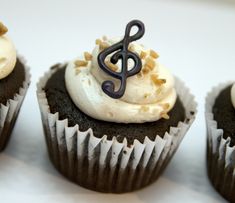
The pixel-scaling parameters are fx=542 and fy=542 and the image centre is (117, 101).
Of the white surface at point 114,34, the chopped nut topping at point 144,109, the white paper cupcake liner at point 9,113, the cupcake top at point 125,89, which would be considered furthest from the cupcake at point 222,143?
the white paper cupcake liner at point 9,113

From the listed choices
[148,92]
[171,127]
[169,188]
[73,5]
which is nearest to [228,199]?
[169,188]

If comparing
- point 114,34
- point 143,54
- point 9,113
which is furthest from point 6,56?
point 114,34

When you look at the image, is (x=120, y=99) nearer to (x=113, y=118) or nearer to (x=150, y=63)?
(x=113, y=118)

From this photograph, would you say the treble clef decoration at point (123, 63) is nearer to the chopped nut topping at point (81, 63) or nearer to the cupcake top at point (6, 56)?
the chopped nut topping at point (81, 63)

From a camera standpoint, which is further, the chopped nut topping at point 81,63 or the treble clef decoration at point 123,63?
the chopped nut topping at point 81,63

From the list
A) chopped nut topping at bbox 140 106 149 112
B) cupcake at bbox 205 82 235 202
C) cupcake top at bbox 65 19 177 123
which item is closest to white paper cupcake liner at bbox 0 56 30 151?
cupcake top at bbox 65 19 177 123

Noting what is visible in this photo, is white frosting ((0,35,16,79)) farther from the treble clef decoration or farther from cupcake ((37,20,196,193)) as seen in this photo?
the treble clef decoration

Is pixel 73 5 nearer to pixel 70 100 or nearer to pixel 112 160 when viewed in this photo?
pixel 70 100

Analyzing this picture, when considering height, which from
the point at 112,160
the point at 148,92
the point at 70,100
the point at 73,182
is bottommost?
the point at 73,182
